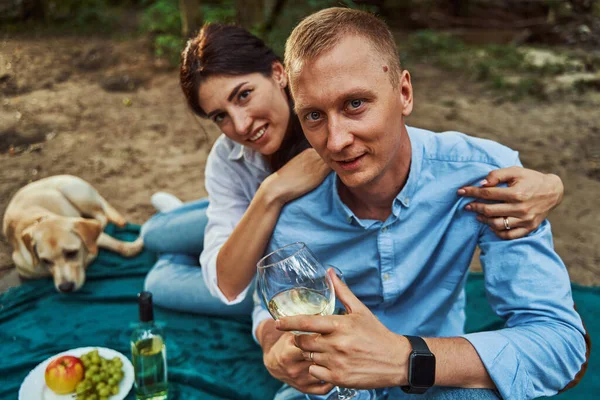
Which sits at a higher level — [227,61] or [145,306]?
[227,61]

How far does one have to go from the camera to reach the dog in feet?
12.8

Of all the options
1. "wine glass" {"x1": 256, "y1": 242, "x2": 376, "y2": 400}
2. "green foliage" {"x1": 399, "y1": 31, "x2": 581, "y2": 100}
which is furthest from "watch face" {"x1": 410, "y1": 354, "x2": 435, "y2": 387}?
"green foliage" {"x1": 399, "y1": 31, "x2": 581, "y2": 100}

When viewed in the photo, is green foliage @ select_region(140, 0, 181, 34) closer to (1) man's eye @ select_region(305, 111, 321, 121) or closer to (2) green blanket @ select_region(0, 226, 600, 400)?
(2) green blanket @ select_region(0, 226, 600, 400)

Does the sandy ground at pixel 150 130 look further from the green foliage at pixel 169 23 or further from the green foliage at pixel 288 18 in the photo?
the green foliage at pixel 288 18

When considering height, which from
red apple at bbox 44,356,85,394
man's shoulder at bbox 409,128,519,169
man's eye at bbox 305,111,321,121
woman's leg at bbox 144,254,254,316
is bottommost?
woman's leg at bbox 144,254,254,316

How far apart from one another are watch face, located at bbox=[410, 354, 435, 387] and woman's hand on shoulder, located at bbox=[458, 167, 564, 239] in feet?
1.94

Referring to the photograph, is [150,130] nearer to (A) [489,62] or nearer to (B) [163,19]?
(B) [163,19]

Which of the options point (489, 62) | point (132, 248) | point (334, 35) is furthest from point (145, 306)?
point (489, 62)

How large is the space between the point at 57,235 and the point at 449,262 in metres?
2.89

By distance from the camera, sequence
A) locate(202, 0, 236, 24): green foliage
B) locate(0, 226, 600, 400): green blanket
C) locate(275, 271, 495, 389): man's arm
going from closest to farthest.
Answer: locate(275, 271, 495, 389): man's arm
locate(0, 226, 600, 400): green blanket
locate(202, 0, 236, 24): green foliage

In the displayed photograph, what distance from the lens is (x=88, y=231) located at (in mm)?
4059

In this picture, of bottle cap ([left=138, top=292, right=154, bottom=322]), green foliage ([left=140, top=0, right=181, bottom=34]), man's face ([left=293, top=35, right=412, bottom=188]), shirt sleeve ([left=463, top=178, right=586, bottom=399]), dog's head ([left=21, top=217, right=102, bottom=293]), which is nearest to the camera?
Answer: shirt sleeve ([left=463, top=178, right=586, bottom=399])

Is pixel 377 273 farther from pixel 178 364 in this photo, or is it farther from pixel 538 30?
pixel 538 30

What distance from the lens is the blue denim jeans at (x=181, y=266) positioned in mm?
3689
